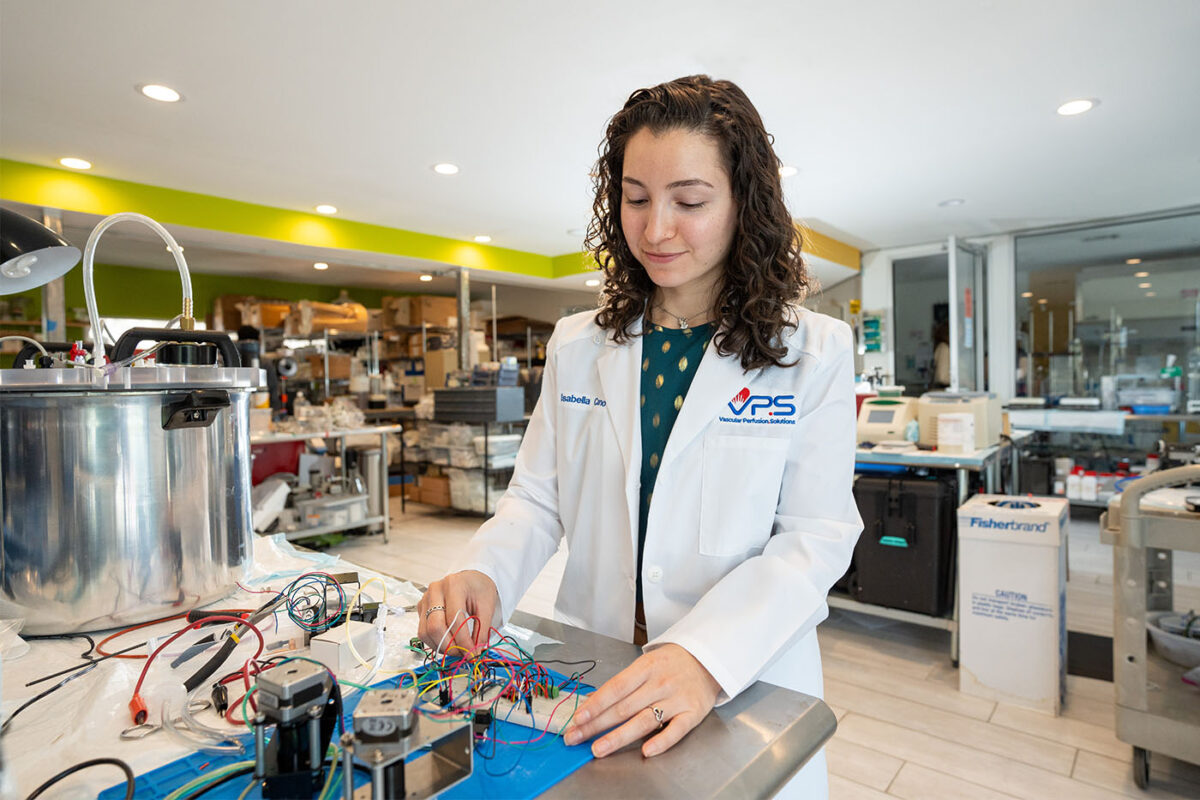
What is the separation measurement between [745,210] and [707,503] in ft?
1.47

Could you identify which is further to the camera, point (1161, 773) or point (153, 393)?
point (1161, 773)

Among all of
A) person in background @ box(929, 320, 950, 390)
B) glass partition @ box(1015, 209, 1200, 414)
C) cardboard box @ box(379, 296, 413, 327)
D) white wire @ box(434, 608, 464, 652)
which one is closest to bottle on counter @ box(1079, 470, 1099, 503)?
glass partition @ box(1015, 209, 1200, 414)

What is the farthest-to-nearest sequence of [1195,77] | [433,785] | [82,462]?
[1195,77] < [82,462] < [433,785]

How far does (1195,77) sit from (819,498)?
12.3ft

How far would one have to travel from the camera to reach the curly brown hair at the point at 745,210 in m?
0.96

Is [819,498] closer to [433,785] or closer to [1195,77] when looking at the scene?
[433,785]

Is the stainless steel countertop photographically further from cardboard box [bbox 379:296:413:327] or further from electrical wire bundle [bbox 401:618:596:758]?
cardboard box [bbox 379:296:413:327]

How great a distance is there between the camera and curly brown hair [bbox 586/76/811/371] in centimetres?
96

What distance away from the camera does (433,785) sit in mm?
526

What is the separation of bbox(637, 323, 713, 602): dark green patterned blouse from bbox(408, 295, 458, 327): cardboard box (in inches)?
264

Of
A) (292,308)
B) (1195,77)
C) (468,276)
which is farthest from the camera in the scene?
(292,308)

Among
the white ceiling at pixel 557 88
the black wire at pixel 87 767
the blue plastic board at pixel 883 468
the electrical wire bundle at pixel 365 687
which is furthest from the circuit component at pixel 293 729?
the blue plastic board at pixel 883 468

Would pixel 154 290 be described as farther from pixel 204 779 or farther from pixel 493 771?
pixel 493 771

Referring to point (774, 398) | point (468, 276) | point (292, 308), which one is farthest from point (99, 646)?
point (292, 308)
